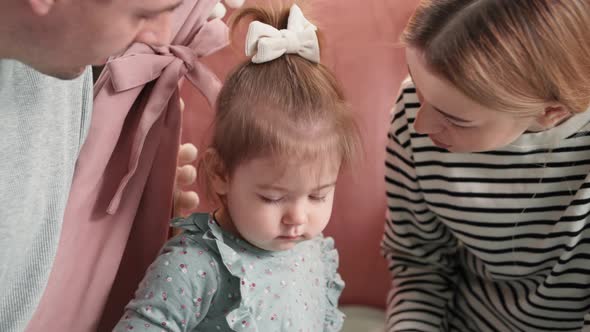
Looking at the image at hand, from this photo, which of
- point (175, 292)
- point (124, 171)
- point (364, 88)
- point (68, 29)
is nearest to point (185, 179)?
point (124, 171)

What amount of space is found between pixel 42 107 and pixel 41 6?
0.72 ft

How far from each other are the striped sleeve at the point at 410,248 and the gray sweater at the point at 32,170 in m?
0.52

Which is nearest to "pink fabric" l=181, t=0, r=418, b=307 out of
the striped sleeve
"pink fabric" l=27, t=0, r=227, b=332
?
the striped sleeve

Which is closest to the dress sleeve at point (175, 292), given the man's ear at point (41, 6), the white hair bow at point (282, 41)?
the white hair bow at point (282, 41)

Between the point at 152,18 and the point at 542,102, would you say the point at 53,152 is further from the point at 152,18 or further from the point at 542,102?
the point at 542,102

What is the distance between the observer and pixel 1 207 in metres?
0.84

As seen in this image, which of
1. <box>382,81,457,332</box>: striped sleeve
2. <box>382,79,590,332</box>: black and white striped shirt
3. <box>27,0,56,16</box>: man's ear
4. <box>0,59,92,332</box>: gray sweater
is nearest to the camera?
<box>27,0,56,16</box>: man's ear

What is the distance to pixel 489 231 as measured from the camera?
44.2 inches

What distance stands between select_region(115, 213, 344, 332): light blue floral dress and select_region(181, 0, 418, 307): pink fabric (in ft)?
0.86

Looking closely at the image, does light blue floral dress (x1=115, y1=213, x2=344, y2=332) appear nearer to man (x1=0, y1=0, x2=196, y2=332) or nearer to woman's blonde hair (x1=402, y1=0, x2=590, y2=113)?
man (x1=0, y1=0, x2=196, y2=332)

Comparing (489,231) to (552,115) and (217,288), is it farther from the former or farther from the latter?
(217,288)

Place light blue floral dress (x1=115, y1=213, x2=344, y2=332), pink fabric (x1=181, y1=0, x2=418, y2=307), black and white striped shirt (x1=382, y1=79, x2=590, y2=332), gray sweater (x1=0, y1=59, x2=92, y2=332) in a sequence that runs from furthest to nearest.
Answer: pink fabric (x1=181, y1=0, x2=418, y2=307) → black and white striped shirt (x1=382, y1=79, x2=590, y2=332) → light blue floral dress (x1=115, y1=213, x2=344, y2=332) → gray sweater (x1=0, y1=59, x2=92, y2=332)

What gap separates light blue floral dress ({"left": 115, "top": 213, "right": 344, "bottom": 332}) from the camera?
3.12 ft

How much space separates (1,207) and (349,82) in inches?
26.7
